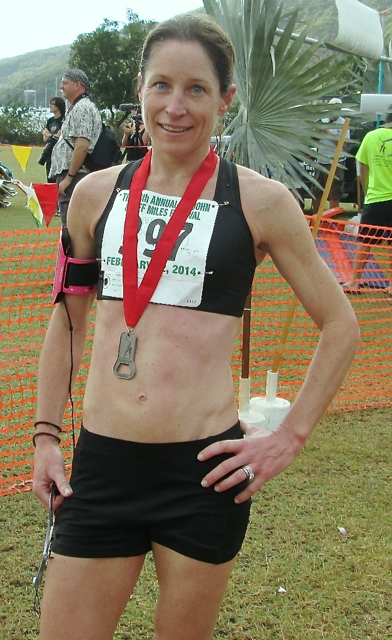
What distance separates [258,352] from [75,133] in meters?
2.83

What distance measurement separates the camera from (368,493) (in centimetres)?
402

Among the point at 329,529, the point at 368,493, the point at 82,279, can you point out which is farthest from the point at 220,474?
the point at 368,493

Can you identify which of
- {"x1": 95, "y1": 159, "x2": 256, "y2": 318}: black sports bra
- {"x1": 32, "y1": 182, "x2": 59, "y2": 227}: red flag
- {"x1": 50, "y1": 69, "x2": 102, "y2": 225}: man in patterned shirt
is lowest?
{"x1": 32, "y1": 182, "x2": 59, "y2": 227}: red flag

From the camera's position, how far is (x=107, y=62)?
210 ft

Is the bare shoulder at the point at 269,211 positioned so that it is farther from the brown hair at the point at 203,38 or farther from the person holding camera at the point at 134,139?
the person holding camera at the point at 134,139

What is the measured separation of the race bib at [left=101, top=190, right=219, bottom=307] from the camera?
177 centimetres

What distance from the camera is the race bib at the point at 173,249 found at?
1.77 m

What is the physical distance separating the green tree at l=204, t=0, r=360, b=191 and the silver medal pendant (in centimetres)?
209

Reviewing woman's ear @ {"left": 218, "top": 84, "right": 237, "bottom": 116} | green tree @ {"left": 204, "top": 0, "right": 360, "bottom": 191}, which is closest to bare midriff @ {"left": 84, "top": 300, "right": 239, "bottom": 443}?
woman's ear @ {"left": 218, "top": 84, "right": 237, "bottom": 116}

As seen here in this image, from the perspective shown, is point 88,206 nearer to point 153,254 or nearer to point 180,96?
point 153,254

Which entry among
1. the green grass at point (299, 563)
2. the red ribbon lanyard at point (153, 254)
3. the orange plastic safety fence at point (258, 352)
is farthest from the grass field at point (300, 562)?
the red ribbon lanyard at point (153, 254)

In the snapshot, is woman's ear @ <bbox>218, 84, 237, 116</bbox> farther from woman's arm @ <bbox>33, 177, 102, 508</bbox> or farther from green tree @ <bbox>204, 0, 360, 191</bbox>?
green tree @ <bbox>204, 0, 360, 191</bbox>

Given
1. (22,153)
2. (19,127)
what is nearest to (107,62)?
(19,127)

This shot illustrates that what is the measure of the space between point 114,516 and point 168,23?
1214 millimetres
